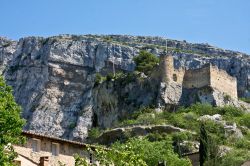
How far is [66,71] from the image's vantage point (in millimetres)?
127688

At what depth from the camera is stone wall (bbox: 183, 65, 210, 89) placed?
80.2m

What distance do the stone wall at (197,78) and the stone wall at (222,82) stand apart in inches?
25.8

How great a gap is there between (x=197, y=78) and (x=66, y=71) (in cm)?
5132

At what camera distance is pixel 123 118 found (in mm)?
82688

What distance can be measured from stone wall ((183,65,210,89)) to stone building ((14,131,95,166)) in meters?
42.5

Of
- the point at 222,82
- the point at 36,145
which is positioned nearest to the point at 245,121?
the point at 222,82

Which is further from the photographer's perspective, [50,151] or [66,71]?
[66,71]

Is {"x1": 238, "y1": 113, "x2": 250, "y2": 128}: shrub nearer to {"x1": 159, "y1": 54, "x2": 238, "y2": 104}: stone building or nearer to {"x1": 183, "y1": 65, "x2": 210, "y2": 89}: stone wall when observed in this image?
{"x1": 159, "y1": 54, "x2": 238, "y2": 104}: stone building

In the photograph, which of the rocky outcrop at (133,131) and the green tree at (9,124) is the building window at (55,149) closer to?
the green tree at (9,124)

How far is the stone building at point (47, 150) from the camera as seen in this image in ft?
118

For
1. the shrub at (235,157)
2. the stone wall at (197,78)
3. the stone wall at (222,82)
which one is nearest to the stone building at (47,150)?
the shrub at (235,157)

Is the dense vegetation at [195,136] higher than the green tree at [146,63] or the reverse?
the reverse

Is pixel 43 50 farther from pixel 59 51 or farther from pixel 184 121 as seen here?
pixel 184 121

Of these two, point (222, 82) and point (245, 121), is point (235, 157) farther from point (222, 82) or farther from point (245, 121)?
point (222, 82)
